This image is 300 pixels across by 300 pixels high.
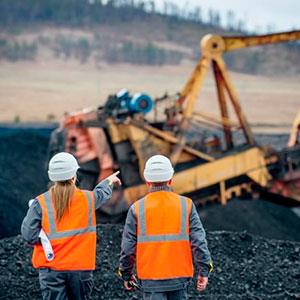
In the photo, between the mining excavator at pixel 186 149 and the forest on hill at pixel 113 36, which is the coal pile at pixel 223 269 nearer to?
the mining excavator at pixel 186 149

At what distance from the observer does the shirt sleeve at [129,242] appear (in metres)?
3.59

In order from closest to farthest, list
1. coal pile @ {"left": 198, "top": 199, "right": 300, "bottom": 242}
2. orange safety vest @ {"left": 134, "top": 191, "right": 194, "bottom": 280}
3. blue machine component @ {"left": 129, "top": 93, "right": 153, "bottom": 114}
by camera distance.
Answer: orange safety vest @ {"left": 134, "top": 191, "right": 194, "bottom": 280} < blue machine component @ {"left": 129, "top": 93, "right": 153, "bottom": 114} < coal pile @ {"left": 198, "top": 199, "right": 300, "bottom": 242}

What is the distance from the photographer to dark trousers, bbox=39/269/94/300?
141 inches

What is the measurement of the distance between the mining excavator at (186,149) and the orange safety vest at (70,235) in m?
4.64

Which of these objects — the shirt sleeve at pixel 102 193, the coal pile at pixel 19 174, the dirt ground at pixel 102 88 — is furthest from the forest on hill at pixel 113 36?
the shirt sleeve at pixel 102 193

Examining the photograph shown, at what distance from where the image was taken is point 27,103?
30.8m

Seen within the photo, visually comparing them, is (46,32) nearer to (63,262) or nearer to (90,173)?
(90,173)

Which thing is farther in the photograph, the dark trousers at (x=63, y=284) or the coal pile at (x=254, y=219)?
the coal pile at (x=254, y=219)

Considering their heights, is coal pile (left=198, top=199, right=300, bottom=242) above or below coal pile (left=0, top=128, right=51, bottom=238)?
below

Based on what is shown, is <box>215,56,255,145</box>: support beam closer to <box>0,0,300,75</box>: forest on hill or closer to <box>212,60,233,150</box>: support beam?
<box>212,60,233,150</box>: support beam

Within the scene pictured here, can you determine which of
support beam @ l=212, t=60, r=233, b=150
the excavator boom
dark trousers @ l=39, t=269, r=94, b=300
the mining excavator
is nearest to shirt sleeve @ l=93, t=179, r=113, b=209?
dark trousers @ l=39, t=269, r=94, b=300

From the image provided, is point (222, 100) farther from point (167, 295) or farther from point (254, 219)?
point (167, 295)

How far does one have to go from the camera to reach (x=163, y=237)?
139 inches

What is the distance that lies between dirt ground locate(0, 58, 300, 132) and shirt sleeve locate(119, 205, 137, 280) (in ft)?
71.6
